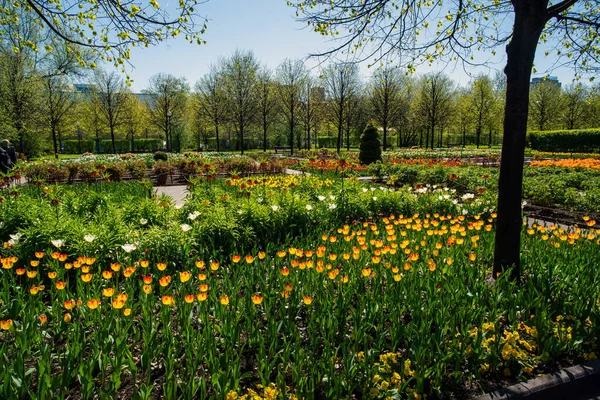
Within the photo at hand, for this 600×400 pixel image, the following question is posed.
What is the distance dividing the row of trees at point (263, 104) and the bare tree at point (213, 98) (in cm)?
10

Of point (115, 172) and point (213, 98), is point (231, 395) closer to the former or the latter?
point (115, 172)

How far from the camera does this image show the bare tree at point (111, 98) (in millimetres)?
35406

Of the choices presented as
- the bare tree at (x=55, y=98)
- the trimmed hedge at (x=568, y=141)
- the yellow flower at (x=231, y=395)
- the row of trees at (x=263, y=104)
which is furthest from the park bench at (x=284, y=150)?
the yellow flower at (x=231, y=395)

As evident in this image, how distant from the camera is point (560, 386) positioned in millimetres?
2529

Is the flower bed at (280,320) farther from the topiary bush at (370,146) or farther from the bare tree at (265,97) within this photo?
the bare tree at (265,97)

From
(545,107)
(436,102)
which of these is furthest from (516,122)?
(545,107)

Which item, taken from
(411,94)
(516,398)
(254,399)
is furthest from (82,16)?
(411,94)

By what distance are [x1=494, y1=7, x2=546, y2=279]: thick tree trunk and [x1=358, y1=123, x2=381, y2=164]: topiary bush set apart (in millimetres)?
15932

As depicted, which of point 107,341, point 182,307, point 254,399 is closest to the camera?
point 254,399

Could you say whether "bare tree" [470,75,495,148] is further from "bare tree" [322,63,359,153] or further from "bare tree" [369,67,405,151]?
"bare tree" [322,63,359,153]

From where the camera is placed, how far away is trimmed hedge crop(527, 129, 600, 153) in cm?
2777

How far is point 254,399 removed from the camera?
2023 mm

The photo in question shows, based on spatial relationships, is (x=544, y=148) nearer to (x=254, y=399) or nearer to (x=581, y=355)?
(x=581, y=355)

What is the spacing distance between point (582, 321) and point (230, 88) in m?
31.9
